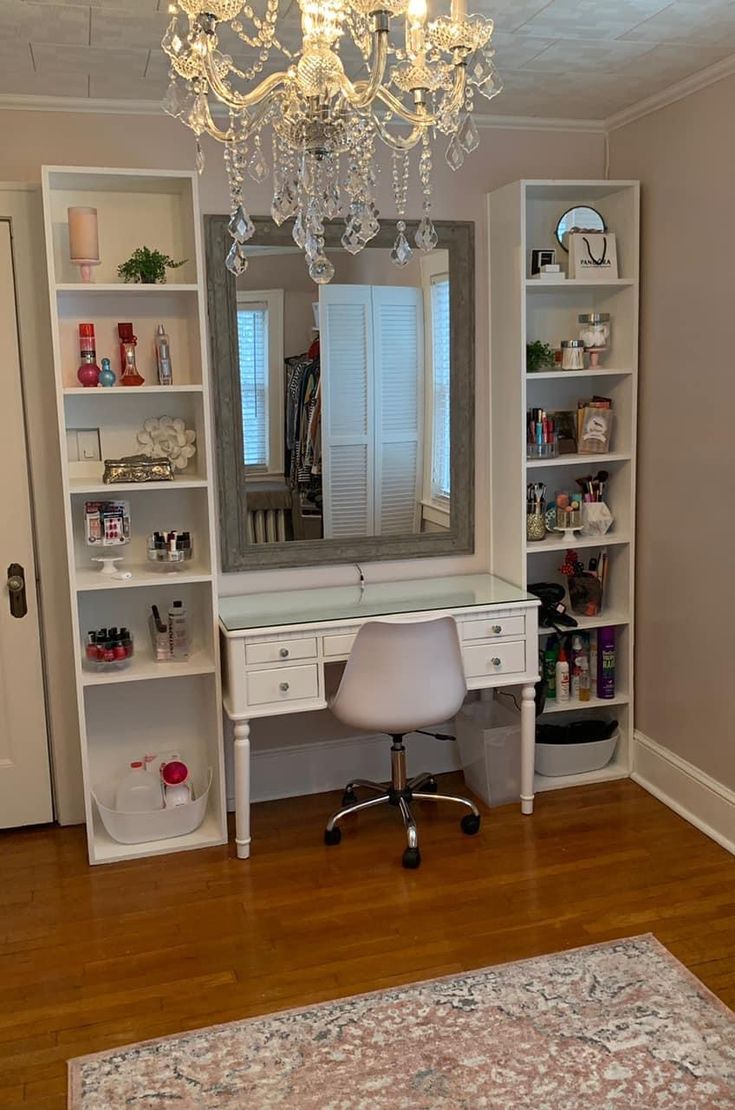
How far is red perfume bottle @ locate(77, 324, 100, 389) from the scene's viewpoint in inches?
133

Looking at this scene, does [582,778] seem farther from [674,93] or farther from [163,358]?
[674,93]

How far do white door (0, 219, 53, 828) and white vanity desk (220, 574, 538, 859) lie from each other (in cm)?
72

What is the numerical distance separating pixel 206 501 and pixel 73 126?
1342mm

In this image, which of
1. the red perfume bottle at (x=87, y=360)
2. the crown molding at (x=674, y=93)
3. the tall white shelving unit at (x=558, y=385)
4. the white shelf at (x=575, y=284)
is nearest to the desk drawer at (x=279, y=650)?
the tall white shelving unit at (x=558, y=385)

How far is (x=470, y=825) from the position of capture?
3.59 meters

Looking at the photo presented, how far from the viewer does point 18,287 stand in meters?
3.47

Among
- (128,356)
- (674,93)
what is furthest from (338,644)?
(674,93)

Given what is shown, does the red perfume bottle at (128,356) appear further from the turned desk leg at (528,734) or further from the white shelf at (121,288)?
the turned desk leg at (528,734)

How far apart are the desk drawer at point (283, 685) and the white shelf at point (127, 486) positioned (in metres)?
0.67

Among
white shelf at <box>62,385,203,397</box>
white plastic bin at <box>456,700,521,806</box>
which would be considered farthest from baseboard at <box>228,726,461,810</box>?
white shelf at <box>62,385,203,397</box>

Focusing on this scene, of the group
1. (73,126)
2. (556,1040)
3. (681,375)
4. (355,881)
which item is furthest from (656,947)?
(73,126)

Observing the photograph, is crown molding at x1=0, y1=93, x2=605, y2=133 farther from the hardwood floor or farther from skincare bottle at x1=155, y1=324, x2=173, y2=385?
the hardwood floor

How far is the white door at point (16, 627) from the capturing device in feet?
11.5

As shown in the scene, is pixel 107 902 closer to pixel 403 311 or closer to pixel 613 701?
pixel 613 701
